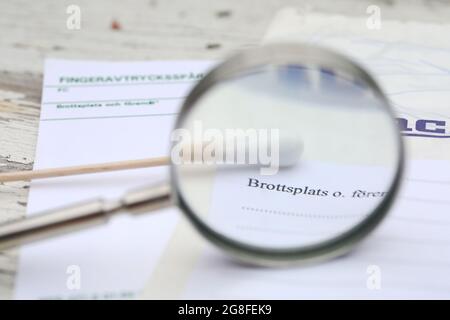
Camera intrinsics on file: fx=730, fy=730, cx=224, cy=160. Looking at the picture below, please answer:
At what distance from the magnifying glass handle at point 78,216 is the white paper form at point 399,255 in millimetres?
111

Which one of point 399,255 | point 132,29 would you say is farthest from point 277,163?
point 132,29

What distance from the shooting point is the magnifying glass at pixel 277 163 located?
65cm

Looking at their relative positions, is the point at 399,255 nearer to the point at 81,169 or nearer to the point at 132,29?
the point at 81,169

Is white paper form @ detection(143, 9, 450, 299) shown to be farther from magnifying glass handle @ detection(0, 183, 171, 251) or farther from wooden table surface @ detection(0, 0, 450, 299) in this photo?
wooden table surface @ detection(0, 0, 450, 299)

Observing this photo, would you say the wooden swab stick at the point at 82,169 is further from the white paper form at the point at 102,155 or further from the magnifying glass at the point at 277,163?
the magnifying glass at the point at 277,163

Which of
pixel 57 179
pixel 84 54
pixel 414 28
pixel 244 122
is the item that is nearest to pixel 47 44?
pixel 84 54

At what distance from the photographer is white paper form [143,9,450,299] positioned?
726mm

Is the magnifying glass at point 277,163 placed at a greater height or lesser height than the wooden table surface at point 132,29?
lesser

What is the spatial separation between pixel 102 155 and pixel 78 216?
0.24m

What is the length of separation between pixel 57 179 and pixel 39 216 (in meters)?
0.19

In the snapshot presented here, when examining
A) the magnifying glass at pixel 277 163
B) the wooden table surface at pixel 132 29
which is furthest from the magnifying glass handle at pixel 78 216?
the wooden table surface at pixel 132 29

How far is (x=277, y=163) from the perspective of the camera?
2.69 ft

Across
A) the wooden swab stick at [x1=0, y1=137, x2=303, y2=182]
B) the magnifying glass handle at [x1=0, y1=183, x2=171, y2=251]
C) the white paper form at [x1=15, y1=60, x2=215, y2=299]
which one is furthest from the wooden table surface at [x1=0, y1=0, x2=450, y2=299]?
the magnifying glass handle at [x1=0, y1=183, x2=171, y2=251]

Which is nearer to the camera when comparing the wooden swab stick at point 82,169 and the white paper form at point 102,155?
the white paper form at point 102,155
